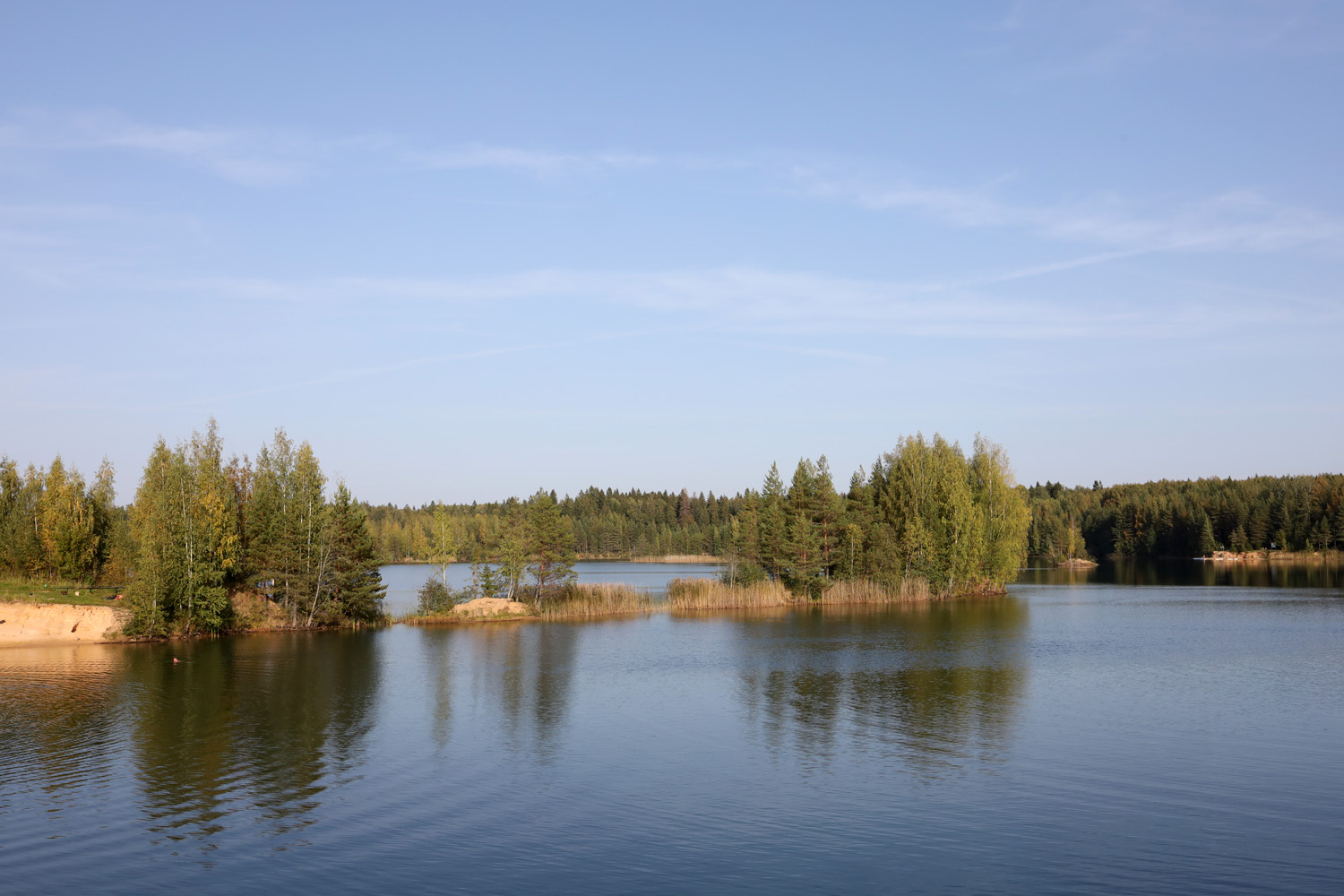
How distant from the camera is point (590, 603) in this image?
213 feet

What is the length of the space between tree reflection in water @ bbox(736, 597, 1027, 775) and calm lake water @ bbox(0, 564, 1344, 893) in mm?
191

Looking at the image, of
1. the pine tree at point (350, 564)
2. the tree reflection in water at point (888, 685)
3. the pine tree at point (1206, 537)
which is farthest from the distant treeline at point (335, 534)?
the pine tree at point (1206, 537)

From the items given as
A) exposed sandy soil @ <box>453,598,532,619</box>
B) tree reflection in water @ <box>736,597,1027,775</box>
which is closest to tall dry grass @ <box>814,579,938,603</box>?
tree reflection in water @ <box>736,597,1027,775</box>

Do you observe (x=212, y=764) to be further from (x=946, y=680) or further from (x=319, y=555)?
(x=319, y=555)

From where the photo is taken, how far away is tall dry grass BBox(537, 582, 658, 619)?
63.3m

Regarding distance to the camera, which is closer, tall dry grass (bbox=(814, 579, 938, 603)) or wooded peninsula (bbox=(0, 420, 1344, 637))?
wooded peninsula (bbox=(0, 420, 1344, 637))

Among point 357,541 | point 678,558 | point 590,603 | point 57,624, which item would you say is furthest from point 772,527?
point 678,558

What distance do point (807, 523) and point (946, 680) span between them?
38167 mm

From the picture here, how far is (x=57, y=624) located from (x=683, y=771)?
41.4 metres

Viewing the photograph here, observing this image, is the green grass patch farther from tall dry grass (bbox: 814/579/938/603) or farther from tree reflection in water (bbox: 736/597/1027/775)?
tall dry grass (bbox: 814/579/938/603)

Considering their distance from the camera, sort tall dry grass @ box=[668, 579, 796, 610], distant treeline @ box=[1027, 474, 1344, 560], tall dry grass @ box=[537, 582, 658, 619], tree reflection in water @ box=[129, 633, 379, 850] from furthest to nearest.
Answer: distant treeline @ box=[1027, 474, 1344, 560] < tall dry grass @ box=[668, 579, 796, 610] < tall dry grass @ box=[537, 582, 658, 619] < tree reflection in water @ box=[129, 633, 379, 850]

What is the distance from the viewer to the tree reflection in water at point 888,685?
2498 centimetres

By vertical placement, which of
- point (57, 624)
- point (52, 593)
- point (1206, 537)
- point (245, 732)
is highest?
point (52, 593)

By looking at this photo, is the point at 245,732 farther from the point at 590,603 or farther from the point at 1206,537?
the point at 1206,537
